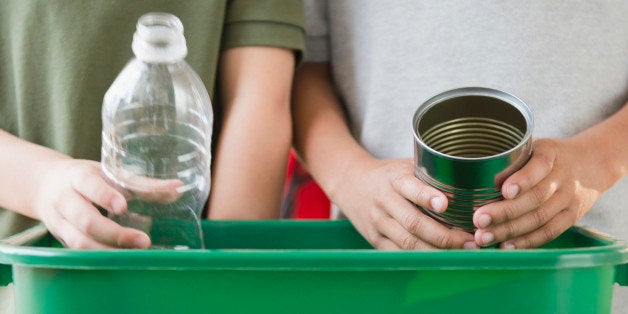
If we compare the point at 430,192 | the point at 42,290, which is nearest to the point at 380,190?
the point at 430,192

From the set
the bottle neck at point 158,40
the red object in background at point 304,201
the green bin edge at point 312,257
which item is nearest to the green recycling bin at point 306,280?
the green bin edge at point 312,257

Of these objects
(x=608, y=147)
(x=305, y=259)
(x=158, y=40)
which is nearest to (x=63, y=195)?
(x=158, y=40)

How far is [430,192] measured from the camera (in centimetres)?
71

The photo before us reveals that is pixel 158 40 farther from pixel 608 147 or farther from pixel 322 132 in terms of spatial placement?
pixel 608 147

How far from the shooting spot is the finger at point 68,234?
692 mm

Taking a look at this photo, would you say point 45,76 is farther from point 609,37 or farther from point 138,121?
point 609,37

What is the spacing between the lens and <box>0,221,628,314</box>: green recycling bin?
589 mm

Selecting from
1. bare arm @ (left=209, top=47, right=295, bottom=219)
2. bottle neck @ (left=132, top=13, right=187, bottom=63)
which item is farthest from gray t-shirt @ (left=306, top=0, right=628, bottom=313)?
bottle neck @ (left=132, top=13, right=187, bottom=63)

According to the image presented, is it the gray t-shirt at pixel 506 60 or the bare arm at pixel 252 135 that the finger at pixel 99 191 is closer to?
the bare arm at pixel 252 135

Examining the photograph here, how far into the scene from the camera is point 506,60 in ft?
3.30

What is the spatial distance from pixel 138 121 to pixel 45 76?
0.14 metres

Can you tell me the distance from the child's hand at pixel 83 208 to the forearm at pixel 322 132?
334 mm

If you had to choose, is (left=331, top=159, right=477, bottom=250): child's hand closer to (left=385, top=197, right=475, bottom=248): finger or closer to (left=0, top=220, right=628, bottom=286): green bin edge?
(left=385, top=197, right=475, bottom=248): finger

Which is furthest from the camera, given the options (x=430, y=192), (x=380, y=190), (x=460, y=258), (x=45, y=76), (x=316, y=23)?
(x=316, y=23)
